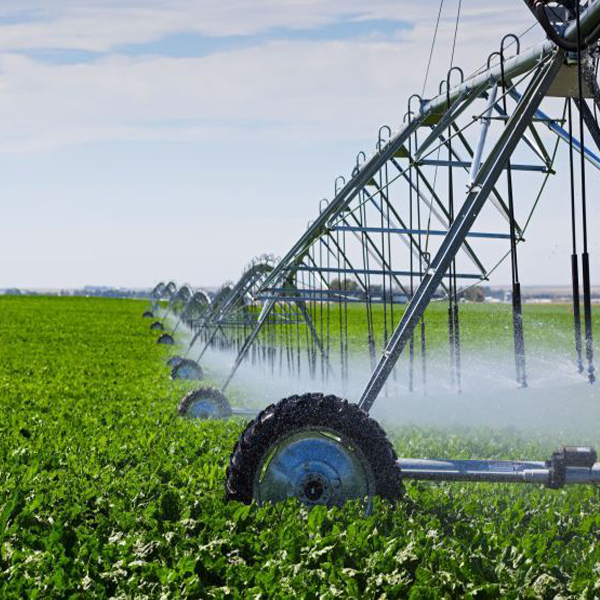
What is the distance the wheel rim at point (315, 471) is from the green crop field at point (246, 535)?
0.37 feet

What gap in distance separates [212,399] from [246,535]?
223 inches

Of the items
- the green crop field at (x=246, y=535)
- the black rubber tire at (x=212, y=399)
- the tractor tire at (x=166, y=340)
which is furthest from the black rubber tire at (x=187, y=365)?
the tractor tire at (x=166, y=340)

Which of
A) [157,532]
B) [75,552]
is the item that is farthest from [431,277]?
[75,552]

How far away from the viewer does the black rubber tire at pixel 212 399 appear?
10203 mm

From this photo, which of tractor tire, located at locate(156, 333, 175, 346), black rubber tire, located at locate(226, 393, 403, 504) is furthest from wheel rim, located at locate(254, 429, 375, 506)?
tractor tire, located at locate(156, 333, 175, 346)

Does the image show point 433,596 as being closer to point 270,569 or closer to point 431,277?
point 270,569

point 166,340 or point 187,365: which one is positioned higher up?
point 187,365

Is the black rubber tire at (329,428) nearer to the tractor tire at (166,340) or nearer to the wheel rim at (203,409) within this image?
the wheel rim at (203,409)

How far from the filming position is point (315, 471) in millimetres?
5113

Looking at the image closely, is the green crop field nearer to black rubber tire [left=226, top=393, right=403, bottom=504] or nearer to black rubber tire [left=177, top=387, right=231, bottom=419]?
black rubber tire [left=226, top=393, right=403, bottom=504]

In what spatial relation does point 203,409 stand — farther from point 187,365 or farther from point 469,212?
point 469,212

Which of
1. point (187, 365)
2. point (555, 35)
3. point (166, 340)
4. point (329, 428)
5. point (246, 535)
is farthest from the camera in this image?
point (166, 340)

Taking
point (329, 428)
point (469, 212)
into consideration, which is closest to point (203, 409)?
point (469, 212)

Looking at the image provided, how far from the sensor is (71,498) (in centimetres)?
579
